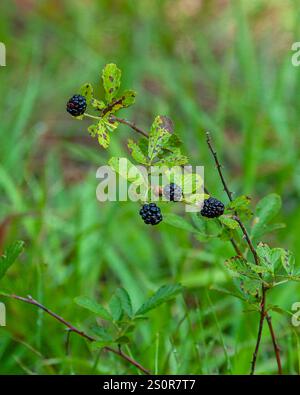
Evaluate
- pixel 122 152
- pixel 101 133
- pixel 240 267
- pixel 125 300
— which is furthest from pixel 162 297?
pixel 122 152

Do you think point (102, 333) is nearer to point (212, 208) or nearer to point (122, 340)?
point (122, 340)

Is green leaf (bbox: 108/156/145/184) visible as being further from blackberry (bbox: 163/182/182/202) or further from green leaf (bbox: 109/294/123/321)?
green leaf (bbox: 109/294/123/321)

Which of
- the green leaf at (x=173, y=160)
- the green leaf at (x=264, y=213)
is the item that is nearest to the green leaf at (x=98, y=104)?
the green leaf at (x=173, y=160)

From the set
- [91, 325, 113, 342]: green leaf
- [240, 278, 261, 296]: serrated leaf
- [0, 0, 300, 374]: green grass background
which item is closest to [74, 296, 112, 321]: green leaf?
[91, 325, 113, 342]: green leaf

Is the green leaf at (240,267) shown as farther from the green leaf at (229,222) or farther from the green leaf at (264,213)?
the green leaf at (264,213)

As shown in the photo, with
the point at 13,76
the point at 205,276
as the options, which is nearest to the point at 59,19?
the point at 13,76

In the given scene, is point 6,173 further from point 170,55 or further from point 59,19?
point 59,19

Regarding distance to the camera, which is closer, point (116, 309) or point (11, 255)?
point (11, 255)
